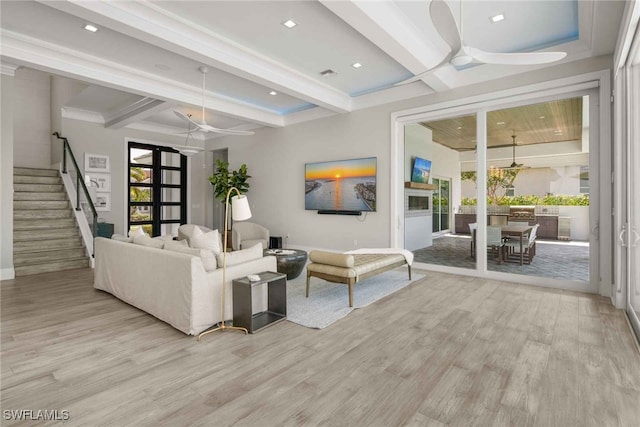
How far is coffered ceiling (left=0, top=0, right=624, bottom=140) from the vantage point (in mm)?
3484

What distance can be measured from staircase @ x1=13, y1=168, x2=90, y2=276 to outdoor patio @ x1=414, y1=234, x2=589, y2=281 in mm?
6800

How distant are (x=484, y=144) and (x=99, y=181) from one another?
8553mm

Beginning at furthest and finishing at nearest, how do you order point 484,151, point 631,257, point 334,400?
point 484,151
point 631,257
point 334,400

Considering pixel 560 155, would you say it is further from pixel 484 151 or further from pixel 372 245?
pixel 372 245

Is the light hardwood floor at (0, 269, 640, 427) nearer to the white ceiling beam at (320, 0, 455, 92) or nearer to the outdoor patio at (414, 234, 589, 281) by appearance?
the outdoor patio at (414, 234, 589, 281)

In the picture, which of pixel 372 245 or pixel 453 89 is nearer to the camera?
pixel 453 89

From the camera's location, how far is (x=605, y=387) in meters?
2.18

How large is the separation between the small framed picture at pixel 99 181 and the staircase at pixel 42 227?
66 centimetres

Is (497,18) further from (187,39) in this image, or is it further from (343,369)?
(343,369)

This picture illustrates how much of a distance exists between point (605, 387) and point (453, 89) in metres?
4.56

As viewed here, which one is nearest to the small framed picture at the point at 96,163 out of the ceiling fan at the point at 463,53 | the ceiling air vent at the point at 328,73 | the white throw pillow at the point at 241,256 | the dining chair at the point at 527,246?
the ceiling air vent at the point at 328,73

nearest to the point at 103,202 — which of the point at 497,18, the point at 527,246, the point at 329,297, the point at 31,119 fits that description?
the point at 31,119

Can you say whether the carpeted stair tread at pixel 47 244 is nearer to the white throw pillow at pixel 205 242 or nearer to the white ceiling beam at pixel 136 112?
the white ceiling beam at pixel 136 112

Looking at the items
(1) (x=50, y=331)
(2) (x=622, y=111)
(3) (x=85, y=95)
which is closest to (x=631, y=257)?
(2) (x=622, y=111)
